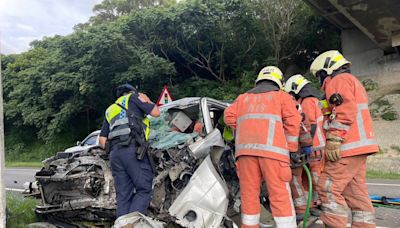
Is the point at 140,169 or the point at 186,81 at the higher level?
the point at 186,81

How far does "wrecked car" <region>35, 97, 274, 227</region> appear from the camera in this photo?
11.4 feet

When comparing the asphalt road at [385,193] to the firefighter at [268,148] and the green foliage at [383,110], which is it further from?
the green foliage at [383,110]

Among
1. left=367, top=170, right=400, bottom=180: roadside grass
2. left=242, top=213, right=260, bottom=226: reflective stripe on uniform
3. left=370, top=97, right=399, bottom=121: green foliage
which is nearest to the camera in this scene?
left=242, top=213, right=260, bottom=226: reflective stripe on uniform

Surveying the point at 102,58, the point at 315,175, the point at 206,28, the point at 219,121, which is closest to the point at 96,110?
the point at 102,58

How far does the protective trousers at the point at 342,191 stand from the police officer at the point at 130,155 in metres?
1.77

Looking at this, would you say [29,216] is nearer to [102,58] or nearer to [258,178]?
[258,178]

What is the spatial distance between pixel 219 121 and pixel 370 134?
207 cm

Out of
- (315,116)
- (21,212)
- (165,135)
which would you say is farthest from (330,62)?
(21,212)

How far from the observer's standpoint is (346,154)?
11.2 ft

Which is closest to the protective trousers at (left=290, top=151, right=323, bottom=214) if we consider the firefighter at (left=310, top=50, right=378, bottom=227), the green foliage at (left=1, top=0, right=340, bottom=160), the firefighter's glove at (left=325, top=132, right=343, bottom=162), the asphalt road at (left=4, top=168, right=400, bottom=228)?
the firefighter at (left=310, top=50, right=378, bottom=227)

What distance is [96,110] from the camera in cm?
1995

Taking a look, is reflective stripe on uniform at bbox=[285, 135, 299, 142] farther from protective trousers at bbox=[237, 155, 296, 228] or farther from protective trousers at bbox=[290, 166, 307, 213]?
protective trousers at bbox=[290, 166, 307, 213]

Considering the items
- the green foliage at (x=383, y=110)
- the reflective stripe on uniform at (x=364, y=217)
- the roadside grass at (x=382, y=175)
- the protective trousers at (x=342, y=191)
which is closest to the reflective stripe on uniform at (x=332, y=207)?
the protective trousers at (x=342, y=191)

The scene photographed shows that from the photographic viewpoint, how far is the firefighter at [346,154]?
3.40m
